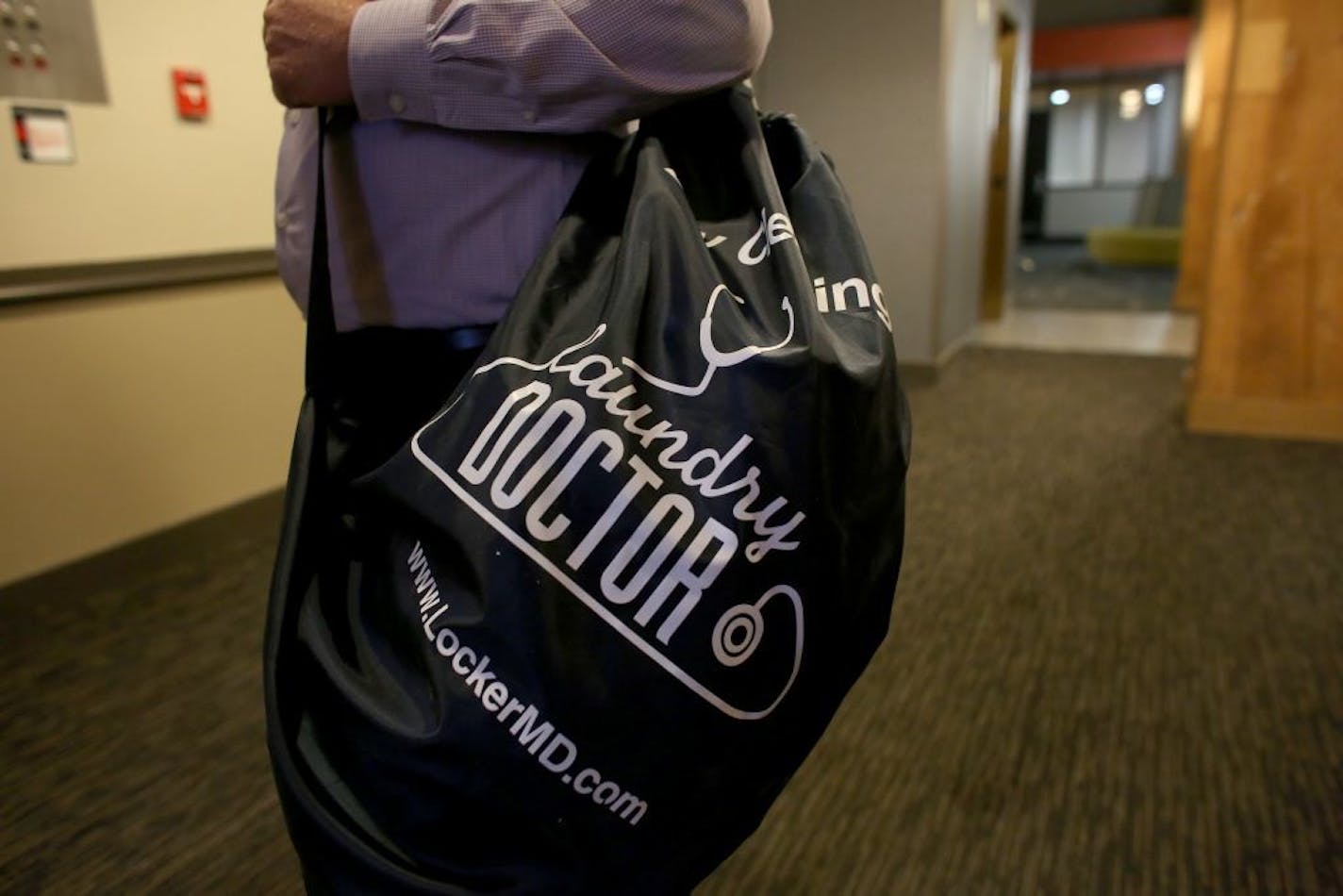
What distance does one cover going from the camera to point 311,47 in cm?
57

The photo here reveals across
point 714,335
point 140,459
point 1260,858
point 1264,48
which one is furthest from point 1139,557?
point 140,459

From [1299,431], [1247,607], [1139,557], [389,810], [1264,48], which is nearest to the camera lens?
[389,810]

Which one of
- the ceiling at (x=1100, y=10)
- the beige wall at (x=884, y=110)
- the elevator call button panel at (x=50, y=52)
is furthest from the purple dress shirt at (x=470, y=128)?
the ceiling at (x=1100, y=10)

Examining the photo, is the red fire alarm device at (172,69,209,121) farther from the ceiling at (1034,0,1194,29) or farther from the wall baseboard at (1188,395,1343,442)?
the ceiling at (1034,0,1194,29)

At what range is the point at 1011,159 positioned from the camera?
19.0 feet

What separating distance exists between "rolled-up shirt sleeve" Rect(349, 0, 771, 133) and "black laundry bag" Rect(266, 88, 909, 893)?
62 millimetres

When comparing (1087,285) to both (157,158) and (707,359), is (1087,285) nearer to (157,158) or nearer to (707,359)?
(157,158)

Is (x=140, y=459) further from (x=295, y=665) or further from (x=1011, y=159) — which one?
(x=1011, y=159)

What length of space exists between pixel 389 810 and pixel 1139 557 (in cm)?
207

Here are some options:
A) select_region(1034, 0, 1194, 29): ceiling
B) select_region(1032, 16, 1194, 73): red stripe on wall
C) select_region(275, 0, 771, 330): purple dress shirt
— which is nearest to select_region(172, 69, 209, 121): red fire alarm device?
select_region(275, 0, 771, 330): purple dress shirt

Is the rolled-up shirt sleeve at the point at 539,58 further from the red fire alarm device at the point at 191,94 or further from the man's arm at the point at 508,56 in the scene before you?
the red fire alarm device at the point at 191,94

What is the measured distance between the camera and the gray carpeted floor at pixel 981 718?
1219mm

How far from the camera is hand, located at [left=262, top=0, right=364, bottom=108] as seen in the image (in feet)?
1.85

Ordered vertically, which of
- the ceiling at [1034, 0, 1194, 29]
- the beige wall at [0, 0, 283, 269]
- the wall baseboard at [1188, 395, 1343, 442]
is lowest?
the wall baseboard at [1188, 395, 1343, 442]
